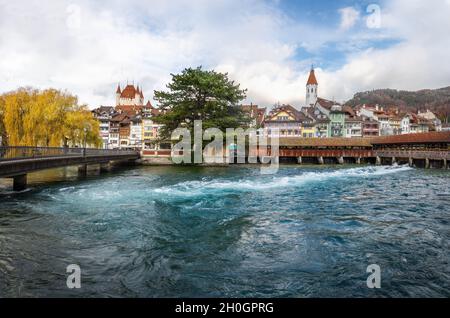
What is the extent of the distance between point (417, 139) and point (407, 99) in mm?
143750

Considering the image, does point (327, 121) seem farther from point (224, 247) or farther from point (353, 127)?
point (224, 247)

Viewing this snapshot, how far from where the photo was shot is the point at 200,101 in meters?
42.0

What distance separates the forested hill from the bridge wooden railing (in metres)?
112

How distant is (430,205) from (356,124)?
7757 centimetres

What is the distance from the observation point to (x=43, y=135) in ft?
107

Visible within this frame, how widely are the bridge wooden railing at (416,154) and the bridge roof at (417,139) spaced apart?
1.87 m

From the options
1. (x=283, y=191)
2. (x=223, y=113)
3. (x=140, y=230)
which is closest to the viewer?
(x=140, y=230)

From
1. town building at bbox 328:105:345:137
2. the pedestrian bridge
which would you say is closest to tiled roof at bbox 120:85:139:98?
town building at bbox 328:105:345:137

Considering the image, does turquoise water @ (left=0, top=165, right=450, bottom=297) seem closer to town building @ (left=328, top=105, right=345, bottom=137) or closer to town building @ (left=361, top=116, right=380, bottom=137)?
town building @ (left=328, top=105, right=345, bottom=137)

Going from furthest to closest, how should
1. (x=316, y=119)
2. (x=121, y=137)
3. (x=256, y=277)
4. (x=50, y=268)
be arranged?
1. (x=121, y=137)
2. (x=316, y=119)
3. (x=50, y=268)
4. (x=256, y=277)

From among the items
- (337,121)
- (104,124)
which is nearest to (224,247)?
(337,121)

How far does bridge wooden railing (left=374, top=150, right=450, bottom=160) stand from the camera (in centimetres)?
3834
